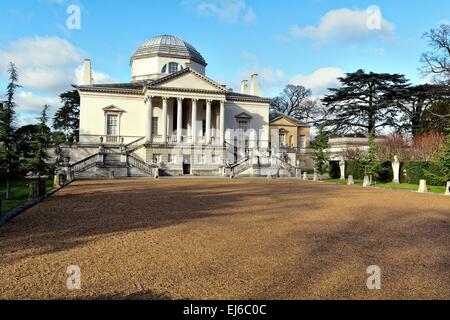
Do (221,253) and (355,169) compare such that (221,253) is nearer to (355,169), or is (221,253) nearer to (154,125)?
(355,169)

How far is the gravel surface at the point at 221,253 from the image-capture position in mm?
4652

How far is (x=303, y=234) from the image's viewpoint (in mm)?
8242

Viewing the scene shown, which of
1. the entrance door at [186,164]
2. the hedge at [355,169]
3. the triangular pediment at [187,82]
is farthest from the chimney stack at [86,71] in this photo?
the hedge at [355,169]

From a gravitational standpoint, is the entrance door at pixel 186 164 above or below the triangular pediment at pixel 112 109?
below

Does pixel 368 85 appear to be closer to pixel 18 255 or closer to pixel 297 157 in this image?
pixel 297 157

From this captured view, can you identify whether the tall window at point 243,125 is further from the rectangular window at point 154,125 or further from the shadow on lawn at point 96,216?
the shadow on lawn at point 96,216

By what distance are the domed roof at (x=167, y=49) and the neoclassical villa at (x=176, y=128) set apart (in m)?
6.73

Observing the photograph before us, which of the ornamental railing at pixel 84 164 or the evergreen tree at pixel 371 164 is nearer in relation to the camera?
the evergreen tree at pixel 371 164

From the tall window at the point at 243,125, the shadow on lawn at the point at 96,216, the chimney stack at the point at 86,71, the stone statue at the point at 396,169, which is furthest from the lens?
the tall window at the point at 243,125

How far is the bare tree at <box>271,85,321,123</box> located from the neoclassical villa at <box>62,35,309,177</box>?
26.6m

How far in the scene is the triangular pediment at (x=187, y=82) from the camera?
130 ft

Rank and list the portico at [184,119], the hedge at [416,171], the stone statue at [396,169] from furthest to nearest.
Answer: the portico at [184,119], the stone statue at [396,169], the hedge at [416,171]

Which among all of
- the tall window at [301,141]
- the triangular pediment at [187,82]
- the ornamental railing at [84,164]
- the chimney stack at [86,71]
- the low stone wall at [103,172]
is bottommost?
the low stone wall at [103,172]

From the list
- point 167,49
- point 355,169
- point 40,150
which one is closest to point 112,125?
point 167,49
